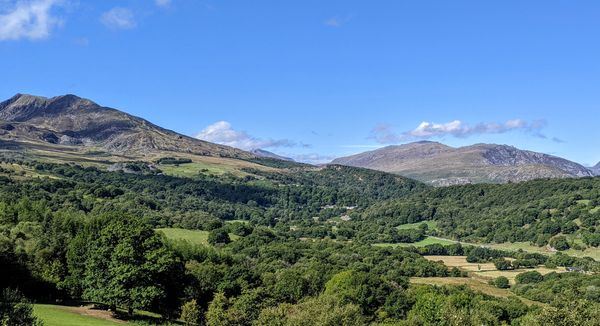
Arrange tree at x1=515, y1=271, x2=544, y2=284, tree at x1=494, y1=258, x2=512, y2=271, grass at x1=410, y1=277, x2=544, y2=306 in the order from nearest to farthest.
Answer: grass at x1=410, y1=277, x2=544, y2=306 < tree at x1=515, y1=271, x2=544, y2=284 < tree at x1=494, y1=258, x2=512, y2=271

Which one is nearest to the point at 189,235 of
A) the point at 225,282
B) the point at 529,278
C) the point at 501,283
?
the point at 225,282

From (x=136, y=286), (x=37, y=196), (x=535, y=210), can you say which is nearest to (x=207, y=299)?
(x=136, y=286)

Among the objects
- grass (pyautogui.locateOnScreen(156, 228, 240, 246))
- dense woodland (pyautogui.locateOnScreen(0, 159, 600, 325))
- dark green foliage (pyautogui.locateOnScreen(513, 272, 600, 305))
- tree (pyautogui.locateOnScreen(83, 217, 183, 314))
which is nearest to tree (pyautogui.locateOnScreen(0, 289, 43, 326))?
dense woodland (pyautogui.locateOnScreen(0, 159, 600, 325))

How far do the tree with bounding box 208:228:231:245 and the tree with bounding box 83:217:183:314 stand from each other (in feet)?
201

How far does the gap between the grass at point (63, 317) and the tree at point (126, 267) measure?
3.93 meters

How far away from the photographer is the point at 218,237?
13038cm

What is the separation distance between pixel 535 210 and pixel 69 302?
17897 cm

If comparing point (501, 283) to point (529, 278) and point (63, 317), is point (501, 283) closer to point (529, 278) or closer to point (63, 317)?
point (529, 278)

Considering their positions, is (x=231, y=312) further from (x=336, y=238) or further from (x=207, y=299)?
(x=336, y=238)

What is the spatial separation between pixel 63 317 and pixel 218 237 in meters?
77.7

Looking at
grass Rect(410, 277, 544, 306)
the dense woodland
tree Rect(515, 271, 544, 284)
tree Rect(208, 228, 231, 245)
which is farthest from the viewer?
tree Rect(208, 228, 231, 245)

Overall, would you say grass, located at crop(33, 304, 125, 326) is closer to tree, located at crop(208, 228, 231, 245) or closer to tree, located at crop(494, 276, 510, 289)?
tree, located at crop(208, 228, 231, 245)

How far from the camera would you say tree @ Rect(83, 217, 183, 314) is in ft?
200

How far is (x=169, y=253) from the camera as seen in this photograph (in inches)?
2714
